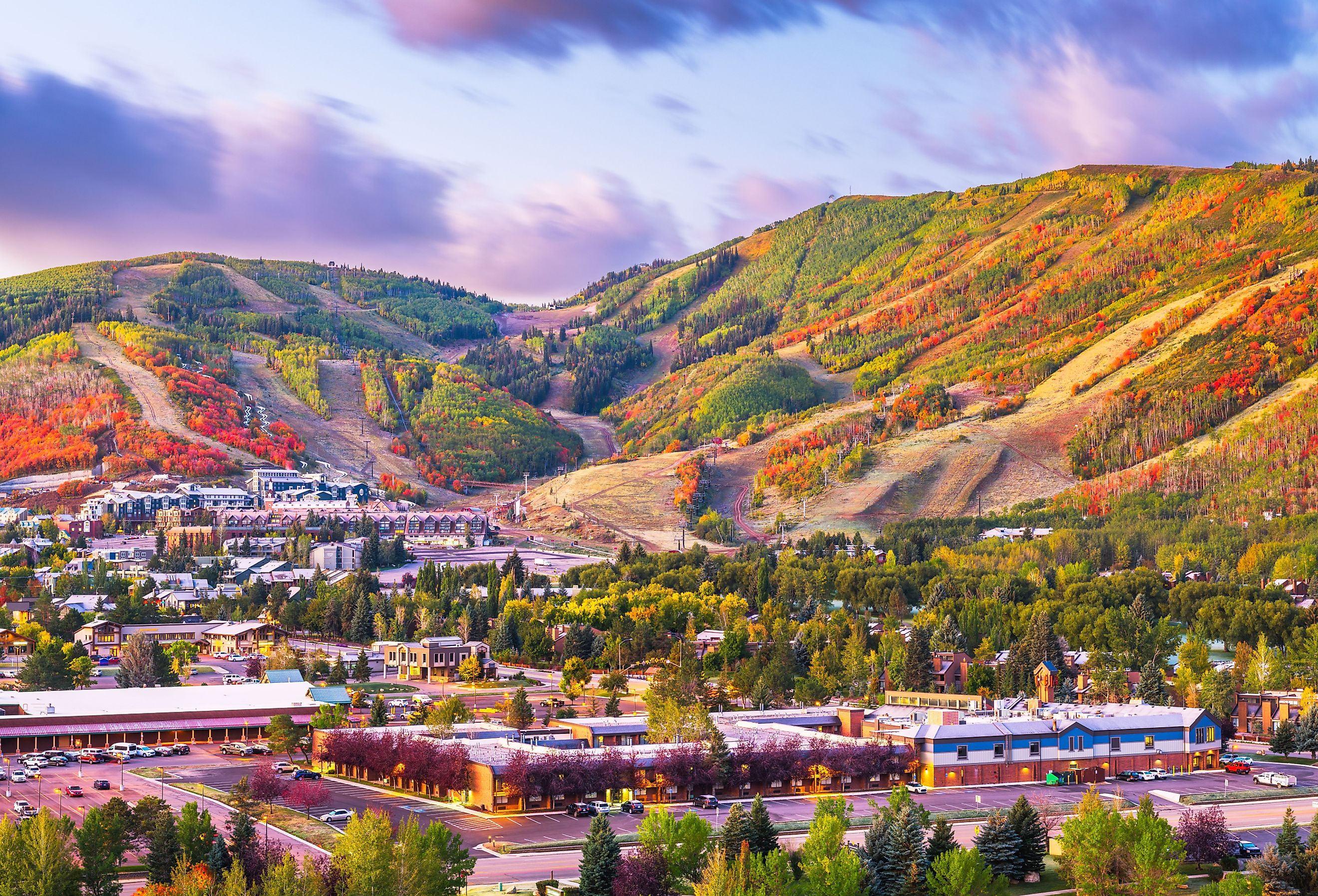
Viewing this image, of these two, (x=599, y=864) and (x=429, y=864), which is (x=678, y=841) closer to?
(x=599, y=864)

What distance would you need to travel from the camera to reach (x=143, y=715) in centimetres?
7881

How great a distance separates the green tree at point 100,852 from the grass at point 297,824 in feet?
23.0

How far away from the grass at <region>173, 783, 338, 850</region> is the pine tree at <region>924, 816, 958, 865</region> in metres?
18.7

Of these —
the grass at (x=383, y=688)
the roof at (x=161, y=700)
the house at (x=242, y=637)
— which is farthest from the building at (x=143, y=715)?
the house at (x=242, y=637)

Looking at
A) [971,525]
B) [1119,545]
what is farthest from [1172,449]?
[1119,545]

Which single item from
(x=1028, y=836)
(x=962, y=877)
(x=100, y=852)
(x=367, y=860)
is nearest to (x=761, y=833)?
(x=962, y=877)

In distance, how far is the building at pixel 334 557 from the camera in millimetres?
158875

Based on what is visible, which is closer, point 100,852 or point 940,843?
point 100,852

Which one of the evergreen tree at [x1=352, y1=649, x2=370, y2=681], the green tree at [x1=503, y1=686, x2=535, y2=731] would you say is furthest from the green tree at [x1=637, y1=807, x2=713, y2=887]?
the evergreen tree at [x1=352, y1=649, x2=370, y2=681]

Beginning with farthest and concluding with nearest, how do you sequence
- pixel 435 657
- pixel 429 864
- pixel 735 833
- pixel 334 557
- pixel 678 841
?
pixel 334 557
pixel 435 657
pixel 735 833
pixel 678 841
pixel 429 864

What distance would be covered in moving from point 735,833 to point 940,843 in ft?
19.9

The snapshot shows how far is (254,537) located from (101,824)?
131318mm

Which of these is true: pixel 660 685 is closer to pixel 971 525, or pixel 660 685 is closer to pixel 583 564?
pixel 583 564

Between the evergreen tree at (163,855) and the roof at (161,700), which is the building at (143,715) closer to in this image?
the roof at (161,700)
